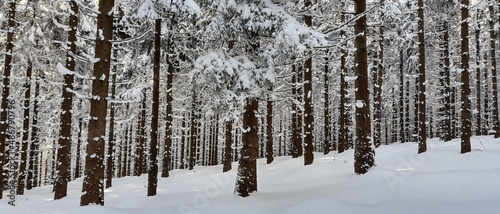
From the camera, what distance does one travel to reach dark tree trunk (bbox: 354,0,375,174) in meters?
10.0

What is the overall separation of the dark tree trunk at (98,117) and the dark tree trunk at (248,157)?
3536mm

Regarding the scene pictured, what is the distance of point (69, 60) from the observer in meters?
14.2

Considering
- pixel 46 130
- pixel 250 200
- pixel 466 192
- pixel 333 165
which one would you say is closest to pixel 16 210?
pixel 250 200

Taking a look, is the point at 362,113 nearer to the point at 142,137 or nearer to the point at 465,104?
the point at 465,104

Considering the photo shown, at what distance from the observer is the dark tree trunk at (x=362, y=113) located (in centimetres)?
1002

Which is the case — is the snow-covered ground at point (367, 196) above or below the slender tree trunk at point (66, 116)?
below

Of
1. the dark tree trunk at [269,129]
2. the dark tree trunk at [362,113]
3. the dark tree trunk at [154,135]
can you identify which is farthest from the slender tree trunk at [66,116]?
the dark tree trunk at [362,113]

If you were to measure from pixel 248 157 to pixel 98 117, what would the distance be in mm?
3964

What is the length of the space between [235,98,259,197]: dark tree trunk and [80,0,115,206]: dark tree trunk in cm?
354

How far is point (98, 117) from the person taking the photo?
28.0ft

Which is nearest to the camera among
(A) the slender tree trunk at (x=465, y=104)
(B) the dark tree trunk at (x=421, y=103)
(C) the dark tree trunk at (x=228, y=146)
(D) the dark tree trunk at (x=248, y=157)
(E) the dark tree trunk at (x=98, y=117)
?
(E) the dark tree trunk at (x=98, y=117)

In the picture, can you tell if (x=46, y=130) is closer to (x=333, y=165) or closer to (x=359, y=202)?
(x=333, y=165)

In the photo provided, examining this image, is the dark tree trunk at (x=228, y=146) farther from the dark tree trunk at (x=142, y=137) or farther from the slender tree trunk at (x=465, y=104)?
the slender tree trunk at (x=465, y=104)

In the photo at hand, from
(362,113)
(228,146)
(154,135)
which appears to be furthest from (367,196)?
(228,146)
